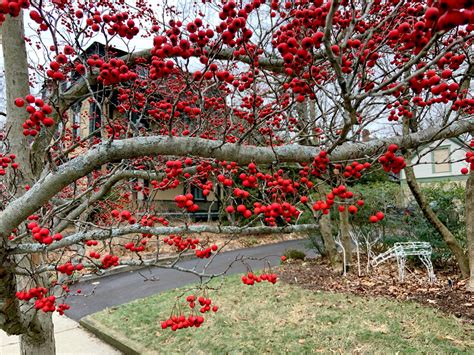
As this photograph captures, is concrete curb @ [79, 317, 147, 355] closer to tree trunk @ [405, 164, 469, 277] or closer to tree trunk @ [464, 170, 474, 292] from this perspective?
tree trunk @ [405, 164, 469, 277]

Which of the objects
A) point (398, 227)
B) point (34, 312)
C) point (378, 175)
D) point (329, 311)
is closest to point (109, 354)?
point (34, 312)

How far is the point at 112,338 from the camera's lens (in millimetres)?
4785

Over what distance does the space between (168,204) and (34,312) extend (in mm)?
12877

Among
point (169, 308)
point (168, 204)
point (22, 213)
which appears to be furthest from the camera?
point (168, 204)

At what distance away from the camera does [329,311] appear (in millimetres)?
4988

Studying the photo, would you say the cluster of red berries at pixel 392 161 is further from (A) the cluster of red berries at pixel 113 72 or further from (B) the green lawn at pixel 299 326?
(B) the green lawn at pixel 299 326

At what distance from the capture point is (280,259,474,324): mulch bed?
198 inches

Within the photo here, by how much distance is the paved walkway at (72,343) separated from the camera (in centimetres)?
469

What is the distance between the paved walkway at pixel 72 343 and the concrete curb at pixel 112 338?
0.06 meters

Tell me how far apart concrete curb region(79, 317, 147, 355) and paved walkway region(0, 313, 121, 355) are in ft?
0.20

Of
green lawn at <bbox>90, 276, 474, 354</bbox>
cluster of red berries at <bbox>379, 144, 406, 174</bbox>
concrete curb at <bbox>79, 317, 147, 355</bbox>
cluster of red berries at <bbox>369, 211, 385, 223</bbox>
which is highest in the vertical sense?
cluster of red berries at <bbox>379, 144, 406, 174</bbox>

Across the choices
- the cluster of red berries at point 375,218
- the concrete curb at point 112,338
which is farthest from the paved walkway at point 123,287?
the cluster of red berries at point 375,218

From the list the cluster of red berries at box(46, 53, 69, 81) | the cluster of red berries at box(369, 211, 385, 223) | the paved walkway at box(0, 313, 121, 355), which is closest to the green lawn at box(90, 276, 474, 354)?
the paved walkway at box(0, 313, 121, 355)

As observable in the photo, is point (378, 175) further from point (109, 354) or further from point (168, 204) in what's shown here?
point (109, 354)
